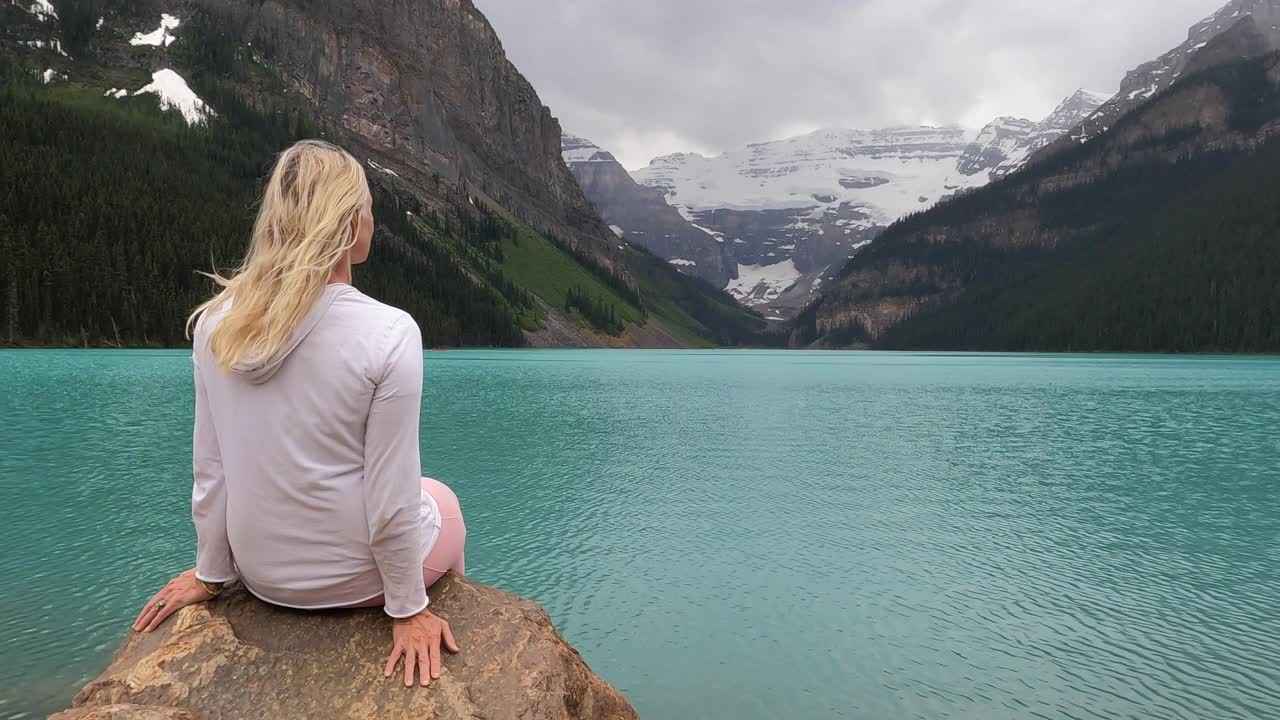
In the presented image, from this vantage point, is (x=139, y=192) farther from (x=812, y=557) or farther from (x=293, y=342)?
(x=293, y=342)

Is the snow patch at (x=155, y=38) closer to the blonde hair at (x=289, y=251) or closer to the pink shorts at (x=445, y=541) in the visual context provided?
the blonde hair at (x=289, y=251)

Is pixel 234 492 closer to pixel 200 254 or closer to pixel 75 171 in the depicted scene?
pixel 200 254

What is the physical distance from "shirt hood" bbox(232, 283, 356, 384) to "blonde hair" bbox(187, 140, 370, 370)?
0.07ft

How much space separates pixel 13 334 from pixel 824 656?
114789mm

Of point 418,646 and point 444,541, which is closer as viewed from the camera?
point 418,646

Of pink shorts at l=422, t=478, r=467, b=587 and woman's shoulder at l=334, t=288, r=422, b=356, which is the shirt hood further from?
pink shorts at l=422, t=478, r=467, b=587

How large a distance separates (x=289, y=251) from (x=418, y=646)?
212cm

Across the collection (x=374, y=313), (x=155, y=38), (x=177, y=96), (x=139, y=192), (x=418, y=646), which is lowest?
(x=418, y=646)

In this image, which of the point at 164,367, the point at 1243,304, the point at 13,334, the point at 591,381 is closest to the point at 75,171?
the point at 13,334

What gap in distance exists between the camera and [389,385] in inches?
136

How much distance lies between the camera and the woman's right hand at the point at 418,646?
3822 mm

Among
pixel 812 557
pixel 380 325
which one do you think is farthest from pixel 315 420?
pixel 812 557

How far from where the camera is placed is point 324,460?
364 centimetres

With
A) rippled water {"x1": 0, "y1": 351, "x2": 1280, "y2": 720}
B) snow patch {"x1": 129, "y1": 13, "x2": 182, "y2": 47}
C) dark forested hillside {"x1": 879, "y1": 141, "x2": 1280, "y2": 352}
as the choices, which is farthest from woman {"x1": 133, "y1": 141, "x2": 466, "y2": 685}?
snow patch {"x1": 129, "y1": 13, "x2": 182, "y2": 47}
